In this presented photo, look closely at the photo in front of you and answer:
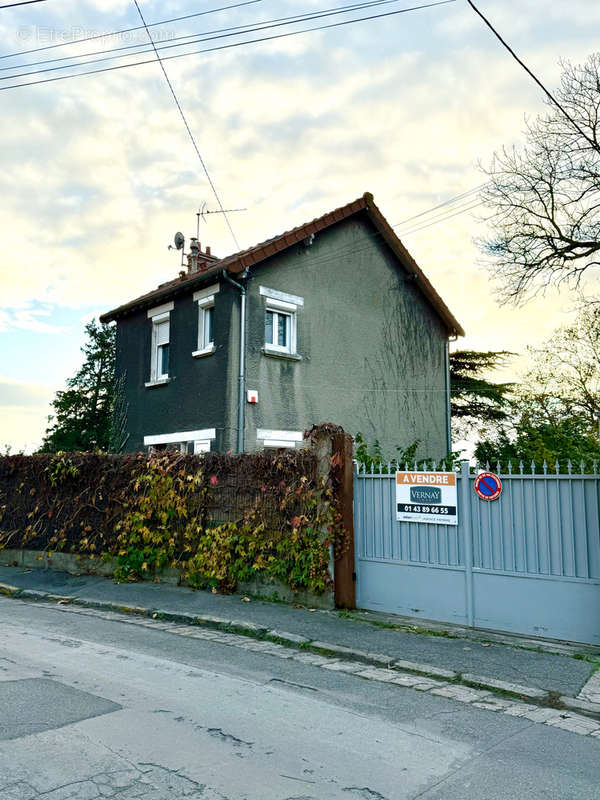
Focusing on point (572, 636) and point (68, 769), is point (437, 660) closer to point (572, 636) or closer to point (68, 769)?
point (572, 636)

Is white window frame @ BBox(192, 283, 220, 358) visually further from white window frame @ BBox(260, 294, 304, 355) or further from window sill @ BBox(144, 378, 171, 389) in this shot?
window sill @ BBox(144, 378, 171, 389)

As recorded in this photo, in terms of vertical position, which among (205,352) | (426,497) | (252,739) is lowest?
(252,739)

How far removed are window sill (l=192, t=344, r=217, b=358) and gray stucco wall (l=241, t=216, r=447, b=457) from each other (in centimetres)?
92

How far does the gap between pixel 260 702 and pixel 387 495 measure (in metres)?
3.99

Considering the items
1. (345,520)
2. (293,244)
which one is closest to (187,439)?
(293,244)

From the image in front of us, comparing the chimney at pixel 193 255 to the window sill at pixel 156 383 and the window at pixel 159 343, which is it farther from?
the window sill at pixel 156 383

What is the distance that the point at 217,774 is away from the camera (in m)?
4.08

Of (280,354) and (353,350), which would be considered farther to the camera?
(353,350)

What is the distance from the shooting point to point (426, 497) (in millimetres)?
8625

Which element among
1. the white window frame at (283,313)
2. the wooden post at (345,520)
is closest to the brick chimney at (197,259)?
the white window frame at (283,313)

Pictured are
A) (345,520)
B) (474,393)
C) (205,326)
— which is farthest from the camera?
(474,393)

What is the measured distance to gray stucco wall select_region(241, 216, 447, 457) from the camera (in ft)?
55.4

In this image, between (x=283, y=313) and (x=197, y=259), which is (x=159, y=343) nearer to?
(x=197, y=259)

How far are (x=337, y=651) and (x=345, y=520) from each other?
2182 millimetres
